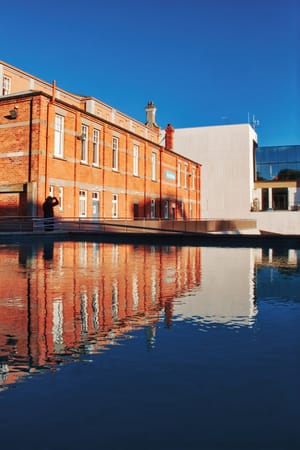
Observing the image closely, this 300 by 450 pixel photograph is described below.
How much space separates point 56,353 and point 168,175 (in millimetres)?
39268

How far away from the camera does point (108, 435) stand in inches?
78.4

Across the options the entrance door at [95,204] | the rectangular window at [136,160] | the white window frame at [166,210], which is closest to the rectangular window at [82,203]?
the entrance door at [95,204]

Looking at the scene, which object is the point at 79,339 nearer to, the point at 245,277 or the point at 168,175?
the point at 245,277

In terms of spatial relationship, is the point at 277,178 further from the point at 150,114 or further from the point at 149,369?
the point at 149,369

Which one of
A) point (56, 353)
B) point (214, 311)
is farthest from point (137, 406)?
point (214, 311)

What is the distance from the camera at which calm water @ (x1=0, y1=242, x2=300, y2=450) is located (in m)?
2.02

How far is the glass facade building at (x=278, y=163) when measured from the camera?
56531 mm

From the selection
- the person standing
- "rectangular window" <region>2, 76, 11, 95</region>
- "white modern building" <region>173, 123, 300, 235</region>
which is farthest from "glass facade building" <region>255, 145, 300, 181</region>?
the person standing

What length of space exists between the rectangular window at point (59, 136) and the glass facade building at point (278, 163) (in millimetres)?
37652

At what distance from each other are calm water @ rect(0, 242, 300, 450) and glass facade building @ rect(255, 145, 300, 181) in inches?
2123

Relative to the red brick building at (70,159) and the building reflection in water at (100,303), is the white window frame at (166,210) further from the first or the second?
the building reflection in water at (100,303)

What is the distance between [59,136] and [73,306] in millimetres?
22210

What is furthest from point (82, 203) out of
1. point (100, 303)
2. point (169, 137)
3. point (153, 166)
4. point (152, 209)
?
point (169, 137)

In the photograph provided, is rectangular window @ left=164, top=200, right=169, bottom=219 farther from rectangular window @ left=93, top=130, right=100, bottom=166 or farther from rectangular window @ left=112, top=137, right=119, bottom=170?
rectangular window @ left=93, top=130, right=100, bottom=166
